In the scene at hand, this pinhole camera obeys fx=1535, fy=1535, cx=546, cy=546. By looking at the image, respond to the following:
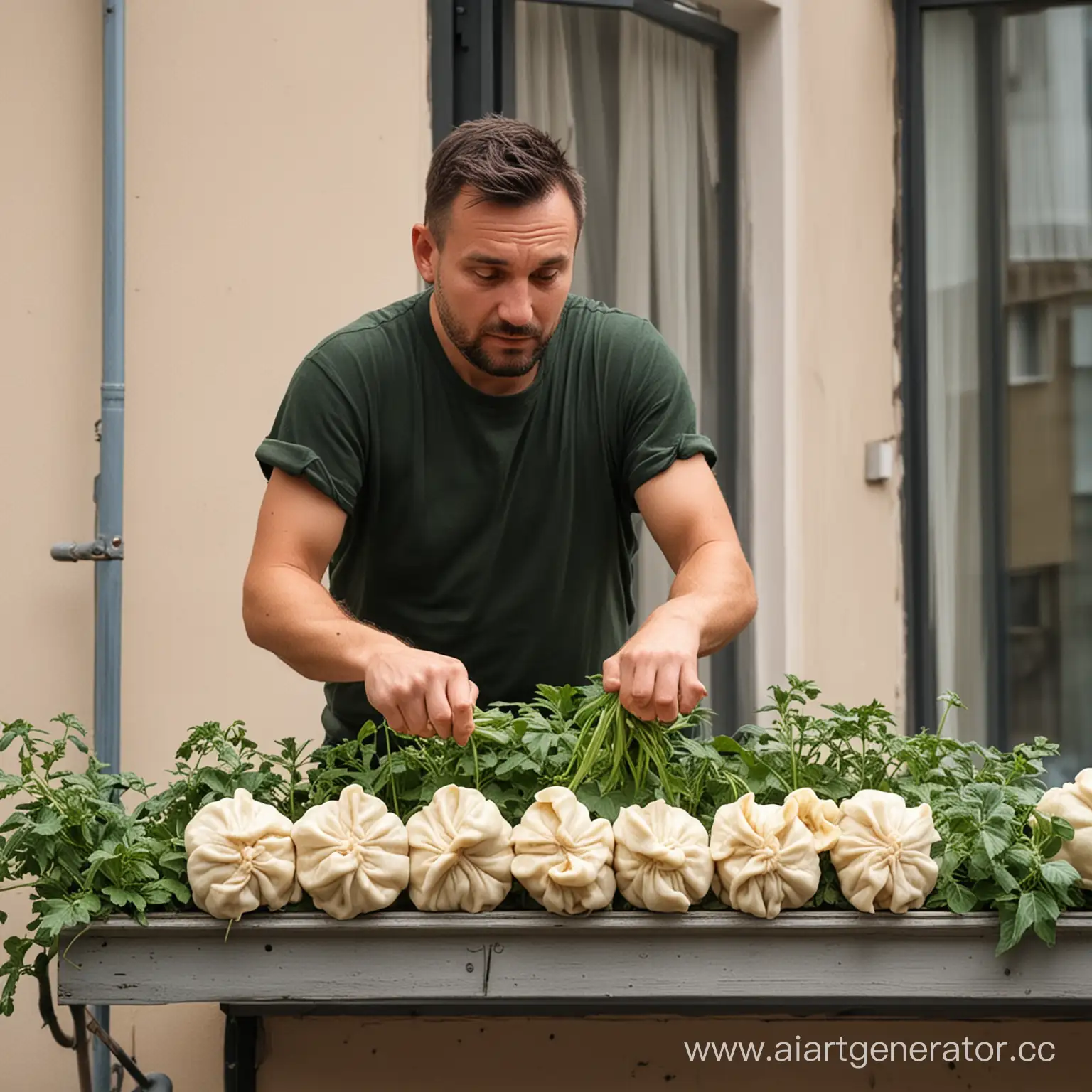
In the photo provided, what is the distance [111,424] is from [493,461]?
1.06m

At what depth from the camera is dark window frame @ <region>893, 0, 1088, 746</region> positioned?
15.2ft

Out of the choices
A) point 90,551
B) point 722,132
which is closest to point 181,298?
point 90,551

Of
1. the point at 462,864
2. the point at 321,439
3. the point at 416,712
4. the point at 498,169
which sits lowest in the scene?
the point at 462,864

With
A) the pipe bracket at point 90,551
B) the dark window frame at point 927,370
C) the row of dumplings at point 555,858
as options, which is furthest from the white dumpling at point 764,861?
the dark window frame at point 927,370

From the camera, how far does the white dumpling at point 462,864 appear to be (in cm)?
157

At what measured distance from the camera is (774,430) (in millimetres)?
4238

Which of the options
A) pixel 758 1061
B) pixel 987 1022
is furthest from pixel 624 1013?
pixel 987 1022

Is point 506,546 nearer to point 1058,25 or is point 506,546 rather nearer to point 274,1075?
point 274,1075

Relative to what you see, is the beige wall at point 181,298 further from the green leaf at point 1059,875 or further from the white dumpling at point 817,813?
the green leaf at point 1059,875

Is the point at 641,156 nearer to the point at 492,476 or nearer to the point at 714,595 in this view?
the point at 492,476

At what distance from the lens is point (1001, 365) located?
4.67m

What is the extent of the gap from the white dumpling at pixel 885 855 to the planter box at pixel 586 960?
22 mm

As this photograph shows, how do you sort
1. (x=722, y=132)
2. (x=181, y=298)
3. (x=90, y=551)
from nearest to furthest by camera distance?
(x=90, y=551)
(x=181, y=298)
(x=722, y=132)

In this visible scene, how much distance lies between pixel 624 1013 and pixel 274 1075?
1.26ft
